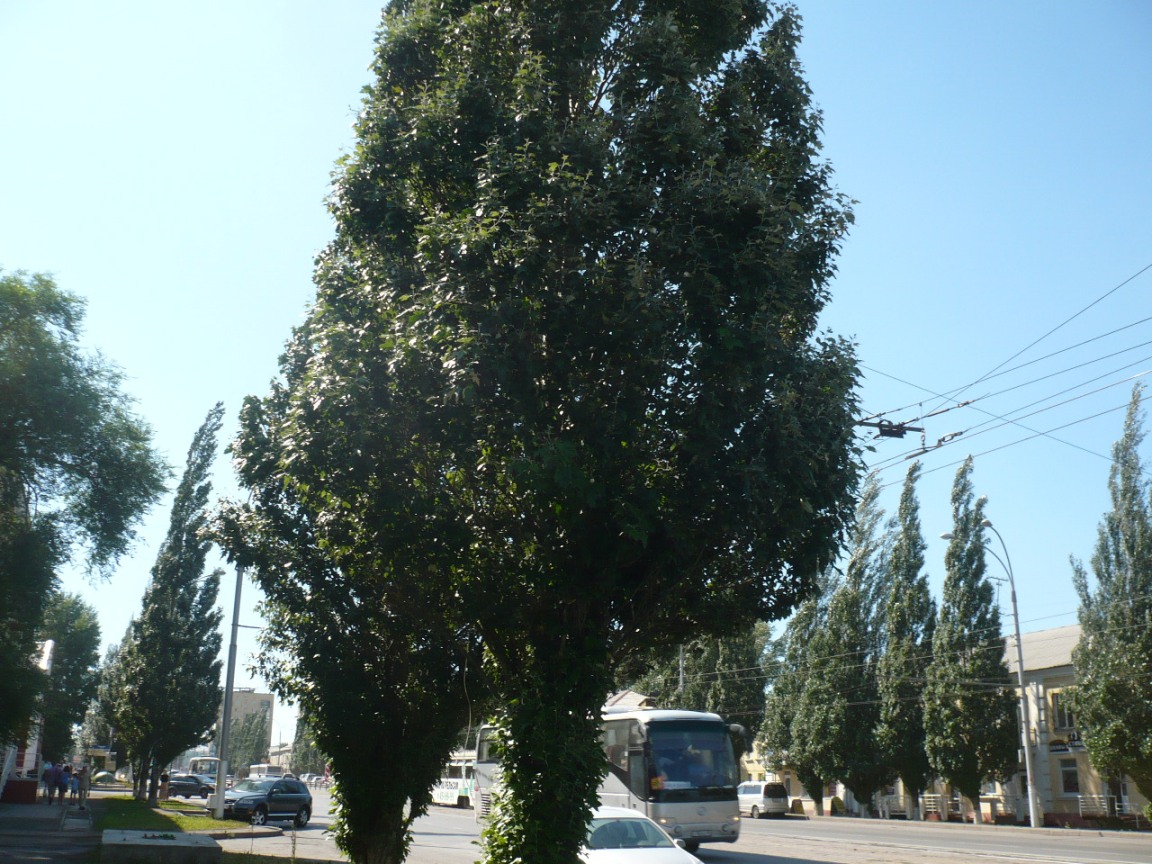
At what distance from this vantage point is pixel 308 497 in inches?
459

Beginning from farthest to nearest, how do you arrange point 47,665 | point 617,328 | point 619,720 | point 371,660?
point 47,665
point 619,720
point 371,660
point 617,328

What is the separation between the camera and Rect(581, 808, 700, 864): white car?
12758 mm

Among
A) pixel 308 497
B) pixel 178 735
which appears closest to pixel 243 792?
pixel 178 735

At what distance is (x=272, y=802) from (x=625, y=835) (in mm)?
26679

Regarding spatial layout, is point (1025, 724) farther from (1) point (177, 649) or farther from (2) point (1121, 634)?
(1) point (177, 649)

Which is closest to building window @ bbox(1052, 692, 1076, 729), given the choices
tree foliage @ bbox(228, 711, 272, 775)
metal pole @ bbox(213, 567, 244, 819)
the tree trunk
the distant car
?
metal pole @ bbox(213, 567, 244, 819)

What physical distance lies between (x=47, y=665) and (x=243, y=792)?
21261mm

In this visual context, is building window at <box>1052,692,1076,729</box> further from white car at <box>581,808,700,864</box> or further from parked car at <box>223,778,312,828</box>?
white car at <box>581,808,700,864</box>

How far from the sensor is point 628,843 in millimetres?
13211

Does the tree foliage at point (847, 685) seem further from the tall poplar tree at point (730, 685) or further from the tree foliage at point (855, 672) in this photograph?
the tall poplar tree at point (730, 685)

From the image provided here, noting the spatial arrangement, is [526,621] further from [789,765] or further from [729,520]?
[789,765]

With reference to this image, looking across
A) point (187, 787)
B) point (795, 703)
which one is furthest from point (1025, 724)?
point (187, 787)

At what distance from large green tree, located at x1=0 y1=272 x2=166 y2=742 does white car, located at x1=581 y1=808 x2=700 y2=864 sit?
15570 mm

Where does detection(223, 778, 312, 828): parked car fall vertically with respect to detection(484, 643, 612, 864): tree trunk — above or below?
below
